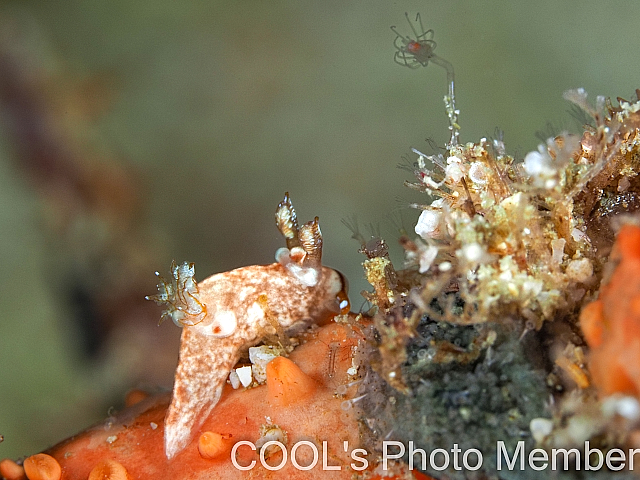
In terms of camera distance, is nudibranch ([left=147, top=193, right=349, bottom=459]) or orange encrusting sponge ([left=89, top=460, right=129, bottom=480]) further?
nudibranch ([left=147, top=193, right=349, bottom=459])

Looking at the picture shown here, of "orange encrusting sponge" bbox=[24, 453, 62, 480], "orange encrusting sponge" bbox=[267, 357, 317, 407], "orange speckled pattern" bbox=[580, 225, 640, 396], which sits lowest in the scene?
"orange encrusting sponge" bbox=[24, 453, 62, 480]

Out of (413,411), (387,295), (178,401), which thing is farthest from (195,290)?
(413,411)

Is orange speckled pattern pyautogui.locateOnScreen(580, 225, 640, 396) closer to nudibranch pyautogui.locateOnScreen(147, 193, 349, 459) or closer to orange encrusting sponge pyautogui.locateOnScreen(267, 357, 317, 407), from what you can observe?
orange encrusting sponge pyautogui.locateOnScreen(267, 357, 317, 407)

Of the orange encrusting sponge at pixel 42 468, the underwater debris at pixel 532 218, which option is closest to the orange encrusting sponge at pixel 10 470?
the orange encrusting sponge at pixel 42 468

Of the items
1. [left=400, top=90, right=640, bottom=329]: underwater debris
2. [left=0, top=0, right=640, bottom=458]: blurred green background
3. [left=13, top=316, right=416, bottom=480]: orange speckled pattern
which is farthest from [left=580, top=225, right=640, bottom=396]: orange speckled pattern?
[left=0, top=0, right=640, bottom=458]: blurred green background

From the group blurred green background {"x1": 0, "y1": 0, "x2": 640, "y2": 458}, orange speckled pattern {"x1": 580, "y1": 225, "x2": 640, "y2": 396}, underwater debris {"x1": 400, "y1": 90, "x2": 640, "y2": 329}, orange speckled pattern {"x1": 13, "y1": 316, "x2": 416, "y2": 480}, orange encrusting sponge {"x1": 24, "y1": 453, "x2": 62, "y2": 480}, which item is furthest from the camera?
blurred green background {"x1": 0, "y1": 0, "x2": 640, "y2": 458}

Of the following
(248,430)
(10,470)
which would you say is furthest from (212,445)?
(10,470)

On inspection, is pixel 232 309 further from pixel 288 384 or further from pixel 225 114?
pixel 225 114
